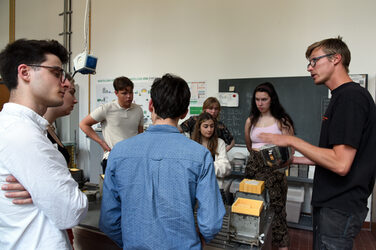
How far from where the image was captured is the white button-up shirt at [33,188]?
730mm

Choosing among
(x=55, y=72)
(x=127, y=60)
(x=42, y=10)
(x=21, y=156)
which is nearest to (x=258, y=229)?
(x=21, y=156)

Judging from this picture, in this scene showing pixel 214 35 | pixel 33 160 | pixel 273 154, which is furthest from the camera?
pixel 214 35

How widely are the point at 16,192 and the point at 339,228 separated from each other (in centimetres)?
134

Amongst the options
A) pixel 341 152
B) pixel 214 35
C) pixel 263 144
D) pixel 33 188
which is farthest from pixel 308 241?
pixel 214 35

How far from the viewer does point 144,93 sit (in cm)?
414

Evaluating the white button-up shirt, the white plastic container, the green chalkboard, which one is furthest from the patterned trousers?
the white button-up shirt

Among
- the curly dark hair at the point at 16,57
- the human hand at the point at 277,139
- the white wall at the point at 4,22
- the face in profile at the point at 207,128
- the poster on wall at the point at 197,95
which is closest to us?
the curly dark hair at the point at 16,57

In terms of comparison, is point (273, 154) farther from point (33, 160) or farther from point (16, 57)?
point (16, 57)

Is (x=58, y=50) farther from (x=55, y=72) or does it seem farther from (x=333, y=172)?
(x=333, y=172)

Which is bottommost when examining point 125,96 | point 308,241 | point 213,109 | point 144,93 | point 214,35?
point 308,241

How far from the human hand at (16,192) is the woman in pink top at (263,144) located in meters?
1.55

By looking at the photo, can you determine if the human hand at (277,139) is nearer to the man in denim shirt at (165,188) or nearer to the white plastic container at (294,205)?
the man in denim shirt at (165,188)

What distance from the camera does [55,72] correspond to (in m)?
0.91

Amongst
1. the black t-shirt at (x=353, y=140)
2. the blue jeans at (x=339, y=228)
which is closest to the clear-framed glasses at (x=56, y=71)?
the black t-shirt at (x=353, y=140)
